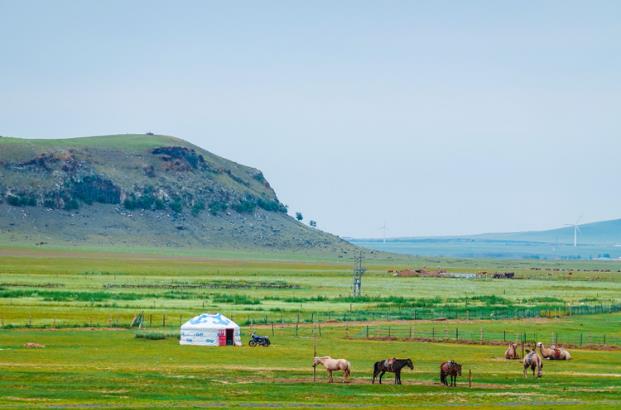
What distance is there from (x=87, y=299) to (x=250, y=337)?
3809 centimetres

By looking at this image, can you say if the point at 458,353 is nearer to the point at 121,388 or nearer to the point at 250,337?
the point at 250,337

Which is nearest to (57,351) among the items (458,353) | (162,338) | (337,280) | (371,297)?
(162,338)

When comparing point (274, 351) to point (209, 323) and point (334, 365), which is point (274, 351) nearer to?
point (209, 323)

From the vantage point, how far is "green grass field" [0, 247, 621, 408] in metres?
48.5

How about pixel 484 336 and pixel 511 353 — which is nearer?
pixel 511 353

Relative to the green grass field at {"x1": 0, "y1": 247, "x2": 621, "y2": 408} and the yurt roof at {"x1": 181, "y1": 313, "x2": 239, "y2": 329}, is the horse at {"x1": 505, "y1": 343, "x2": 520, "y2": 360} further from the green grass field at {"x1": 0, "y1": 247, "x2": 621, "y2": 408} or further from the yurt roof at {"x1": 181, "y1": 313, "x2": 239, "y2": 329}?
the yurt roof at {"x1": 181, "y1": 313, "x2": 239, "y2": 329}

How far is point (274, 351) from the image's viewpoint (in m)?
68.4

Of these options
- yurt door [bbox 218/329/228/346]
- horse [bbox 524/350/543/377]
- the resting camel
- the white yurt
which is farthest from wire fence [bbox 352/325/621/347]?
horse [bbox 524/350/543/377]

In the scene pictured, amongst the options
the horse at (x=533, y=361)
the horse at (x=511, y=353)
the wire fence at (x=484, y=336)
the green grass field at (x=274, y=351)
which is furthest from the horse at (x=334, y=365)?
the wire fence at (x=484, y=336)

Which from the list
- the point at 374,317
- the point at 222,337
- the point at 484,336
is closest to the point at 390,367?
the point at 222,337

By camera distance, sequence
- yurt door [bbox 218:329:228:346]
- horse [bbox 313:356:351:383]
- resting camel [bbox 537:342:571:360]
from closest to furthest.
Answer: horse [bbox 313:356:351:383] < resting camel [bbox 537:342:571:360] < yurt door [bbox 218:329:228:346]

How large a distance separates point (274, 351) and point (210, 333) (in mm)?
5196

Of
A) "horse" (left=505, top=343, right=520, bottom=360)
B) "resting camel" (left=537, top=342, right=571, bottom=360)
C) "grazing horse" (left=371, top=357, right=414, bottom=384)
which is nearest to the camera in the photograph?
"grazing horse" (left=371, top=357, right=414, bottom=384)

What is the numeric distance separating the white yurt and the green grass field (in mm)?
1792
